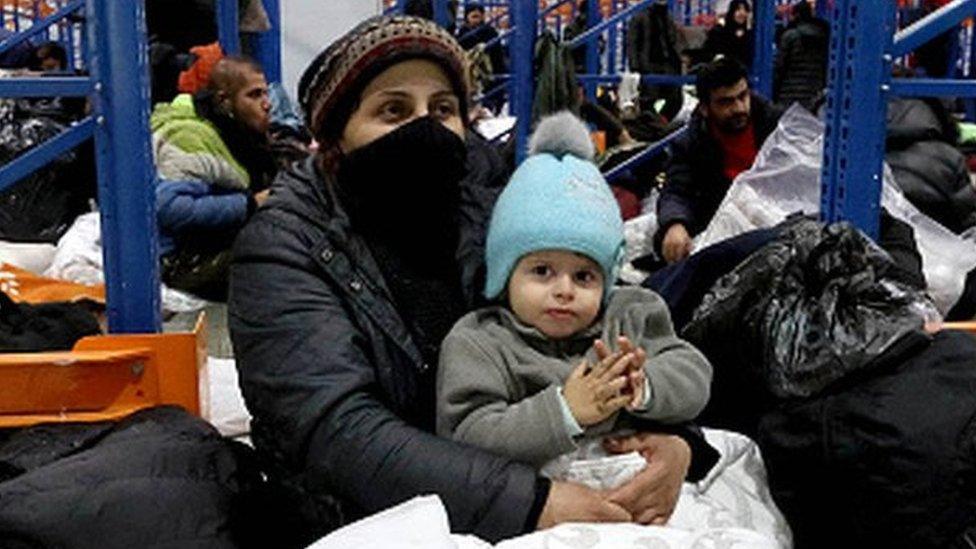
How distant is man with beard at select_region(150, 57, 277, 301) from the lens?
3.89 meters

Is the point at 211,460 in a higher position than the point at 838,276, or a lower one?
lower

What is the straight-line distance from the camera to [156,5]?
445 cm

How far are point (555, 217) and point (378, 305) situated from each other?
282mm

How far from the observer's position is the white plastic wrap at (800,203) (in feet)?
9.14

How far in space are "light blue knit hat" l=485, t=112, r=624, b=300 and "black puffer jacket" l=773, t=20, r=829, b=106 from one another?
245 inches

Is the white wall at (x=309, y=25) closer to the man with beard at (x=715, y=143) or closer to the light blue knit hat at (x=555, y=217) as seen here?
the man with beard at (x=715, y=143)

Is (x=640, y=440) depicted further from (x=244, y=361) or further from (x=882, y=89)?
(x=882, y=89)

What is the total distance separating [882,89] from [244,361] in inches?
54.0

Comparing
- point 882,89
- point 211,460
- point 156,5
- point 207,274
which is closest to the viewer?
point 211,460

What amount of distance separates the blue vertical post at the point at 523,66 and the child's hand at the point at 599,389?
10.5 feet

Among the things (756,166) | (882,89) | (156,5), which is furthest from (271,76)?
(882,89)

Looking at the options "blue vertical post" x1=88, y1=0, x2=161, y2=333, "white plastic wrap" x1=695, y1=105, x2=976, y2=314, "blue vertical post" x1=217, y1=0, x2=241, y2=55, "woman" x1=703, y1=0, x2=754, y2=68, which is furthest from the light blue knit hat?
"blue vertical post" x1=217, y1=0, x2=241, y2=55

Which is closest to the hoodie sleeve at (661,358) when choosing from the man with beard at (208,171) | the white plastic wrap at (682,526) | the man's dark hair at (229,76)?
the white plastic wrap at (682,526)

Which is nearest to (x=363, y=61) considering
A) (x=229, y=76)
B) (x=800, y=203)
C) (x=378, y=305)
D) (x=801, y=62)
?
(x=378, y=305)
